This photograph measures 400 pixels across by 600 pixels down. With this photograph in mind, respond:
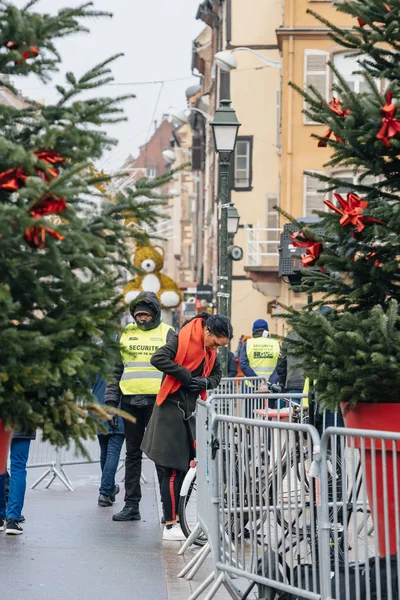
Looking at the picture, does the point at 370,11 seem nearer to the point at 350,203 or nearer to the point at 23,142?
the point at 350,203

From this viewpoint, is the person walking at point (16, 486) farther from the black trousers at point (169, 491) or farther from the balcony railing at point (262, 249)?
the balcony railing at point (262, 249)

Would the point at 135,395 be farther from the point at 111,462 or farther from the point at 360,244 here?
the point at 360,244

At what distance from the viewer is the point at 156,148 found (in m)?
147

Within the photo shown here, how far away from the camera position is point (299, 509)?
6.49 metres

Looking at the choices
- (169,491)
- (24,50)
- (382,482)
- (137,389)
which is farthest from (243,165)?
(24,50)

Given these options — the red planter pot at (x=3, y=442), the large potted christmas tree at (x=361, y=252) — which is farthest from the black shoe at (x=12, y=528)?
the red planter pot at (x=3, y=442)

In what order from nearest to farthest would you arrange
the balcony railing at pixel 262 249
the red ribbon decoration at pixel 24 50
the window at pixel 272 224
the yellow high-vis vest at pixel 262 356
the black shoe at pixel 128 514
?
the red ribbon decoration at pixel 24 50, the black shoe at pixel 128 514, the yellow high-vis vest at pixel 262 356, the balcony railing at pixel 262 249, the window at pixel 272 224

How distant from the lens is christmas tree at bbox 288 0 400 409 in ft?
21.0

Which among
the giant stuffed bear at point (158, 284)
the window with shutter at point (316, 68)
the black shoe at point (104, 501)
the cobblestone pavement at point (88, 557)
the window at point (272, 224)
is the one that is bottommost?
the cobblestone pavement at point (88, 557)

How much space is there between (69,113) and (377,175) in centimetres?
228

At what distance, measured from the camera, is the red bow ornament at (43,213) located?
4891 millimetres

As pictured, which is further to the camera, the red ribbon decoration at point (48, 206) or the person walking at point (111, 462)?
the person walking at point (111, 462)

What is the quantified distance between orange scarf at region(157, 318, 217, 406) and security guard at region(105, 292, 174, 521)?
94cm

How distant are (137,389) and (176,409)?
1.29 metres
